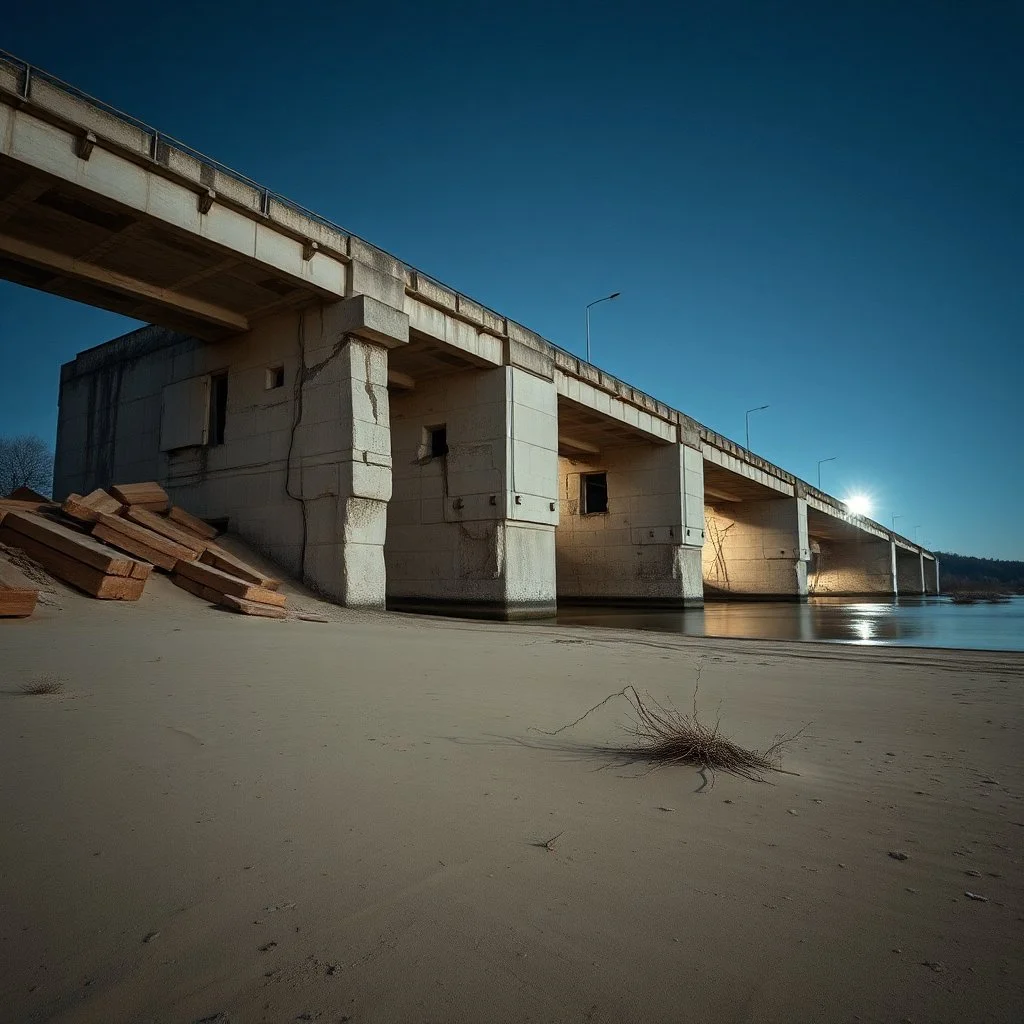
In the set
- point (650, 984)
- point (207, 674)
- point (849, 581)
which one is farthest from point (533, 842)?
point (849, 581)

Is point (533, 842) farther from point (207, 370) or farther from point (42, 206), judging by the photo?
point (207, 370)

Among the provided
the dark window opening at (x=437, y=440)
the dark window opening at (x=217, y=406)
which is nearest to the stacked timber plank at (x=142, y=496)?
the dark window opening at (x=217, y=406)

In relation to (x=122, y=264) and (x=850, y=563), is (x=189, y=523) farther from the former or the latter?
(x=850, y=563)

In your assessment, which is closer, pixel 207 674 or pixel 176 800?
pixel 176 800

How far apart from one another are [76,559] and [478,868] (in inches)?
355

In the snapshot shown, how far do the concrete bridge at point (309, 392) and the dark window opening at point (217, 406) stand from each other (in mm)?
45

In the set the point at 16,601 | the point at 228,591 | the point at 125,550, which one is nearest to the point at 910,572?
the point at 228,591

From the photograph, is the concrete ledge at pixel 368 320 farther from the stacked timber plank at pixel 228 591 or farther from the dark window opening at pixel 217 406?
the stacked timber plank at pixel 228 591

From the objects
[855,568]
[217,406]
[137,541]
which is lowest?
[137,541]

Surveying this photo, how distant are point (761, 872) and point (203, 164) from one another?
42.4 feet

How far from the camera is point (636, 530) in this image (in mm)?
24953

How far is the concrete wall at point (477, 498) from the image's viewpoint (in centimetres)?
1619

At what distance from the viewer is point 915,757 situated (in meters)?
3.05

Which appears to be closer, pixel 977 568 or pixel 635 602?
pixel 635 602
